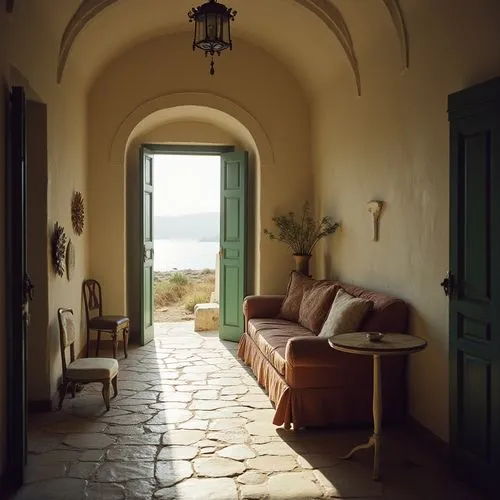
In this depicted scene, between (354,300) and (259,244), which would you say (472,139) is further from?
(259,244)

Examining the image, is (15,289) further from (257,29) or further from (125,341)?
(257,29)

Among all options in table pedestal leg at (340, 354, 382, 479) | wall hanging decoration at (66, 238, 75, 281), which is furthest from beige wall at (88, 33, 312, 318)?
table pedestal leg at (340, 354, 382, 479)

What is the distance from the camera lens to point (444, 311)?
170 inches

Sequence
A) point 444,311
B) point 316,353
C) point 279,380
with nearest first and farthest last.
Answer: point 444,311 < point 316,353 < point 279,380

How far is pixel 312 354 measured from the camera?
4793 mm

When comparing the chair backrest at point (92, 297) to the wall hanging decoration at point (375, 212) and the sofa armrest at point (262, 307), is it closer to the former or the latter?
the sofa armrest at point (262, 307)

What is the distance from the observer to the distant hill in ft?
143

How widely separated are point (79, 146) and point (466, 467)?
533cm

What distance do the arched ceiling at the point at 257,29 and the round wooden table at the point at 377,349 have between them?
2375 mm

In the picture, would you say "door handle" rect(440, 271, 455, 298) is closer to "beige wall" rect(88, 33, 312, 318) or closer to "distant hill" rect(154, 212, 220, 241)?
"beige wall" rect(88, 33, 312, 318)

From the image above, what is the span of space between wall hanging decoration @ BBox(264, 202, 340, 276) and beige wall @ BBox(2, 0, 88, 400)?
2515mm

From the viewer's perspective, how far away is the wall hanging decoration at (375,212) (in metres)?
5.65

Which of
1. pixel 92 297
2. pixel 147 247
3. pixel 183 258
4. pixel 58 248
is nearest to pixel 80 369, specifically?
pixel 58 248

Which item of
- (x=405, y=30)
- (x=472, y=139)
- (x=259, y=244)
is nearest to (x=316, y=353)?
(x=472, y=139)
